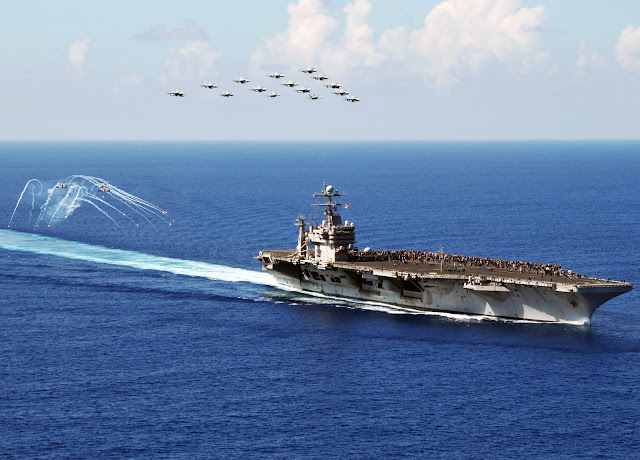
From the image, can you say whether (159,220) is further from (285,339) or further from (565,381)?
(565,381)

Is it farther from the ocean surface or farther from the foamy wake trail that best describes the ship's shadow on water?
the foamy wake trail

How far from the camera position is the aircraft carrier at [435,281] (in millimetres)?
69625

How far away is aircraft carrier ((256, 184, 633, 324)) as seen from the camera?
6962 centimetres

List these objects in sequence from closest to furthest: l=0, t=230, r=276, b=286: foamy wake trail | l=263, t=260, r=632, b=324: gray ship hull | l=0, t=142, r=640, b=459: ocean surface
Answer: l=0, t=142, r=640, b=459: ocean surface, l=263, t=260, r=632, b=324: gray ship hull, l=0, t=230, r=276, b=286: foamy wake trail

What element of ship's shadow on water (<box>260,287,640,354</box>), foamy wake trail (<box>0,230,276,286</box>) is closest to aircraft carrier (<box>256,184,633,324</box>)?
ship's shadow on water (<box>260,287,640,354</box>)

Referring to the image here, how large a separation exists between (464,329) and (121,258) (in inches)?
1617

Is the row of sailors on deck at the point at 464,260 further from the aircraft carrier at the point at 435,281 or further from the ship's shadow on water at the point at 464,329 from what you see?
the ship's shadow on water at the point at 464,329

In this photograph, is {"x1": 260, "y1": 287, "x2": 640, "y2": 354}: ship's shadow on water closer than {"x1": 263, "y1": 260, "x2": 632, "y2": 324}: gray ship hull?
Yes

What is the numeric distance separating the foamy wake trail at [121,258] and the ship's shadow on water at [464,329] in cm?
973

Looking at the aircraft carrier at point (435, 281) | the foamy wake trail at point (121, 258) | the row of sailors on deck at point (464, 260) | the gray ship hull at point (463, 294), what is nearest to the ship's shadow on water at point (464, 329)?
the gray ship hull at point (463, 294)

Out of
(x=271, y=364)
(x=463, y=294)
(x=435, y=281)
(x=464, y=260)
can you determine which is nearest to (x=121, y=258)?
(x=464, y=260)

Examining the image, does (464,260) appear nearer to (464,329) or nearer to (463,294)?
(463,294)

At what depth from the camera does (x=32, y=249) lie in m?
102

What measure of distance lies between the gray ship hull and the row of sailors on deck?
3673mm
